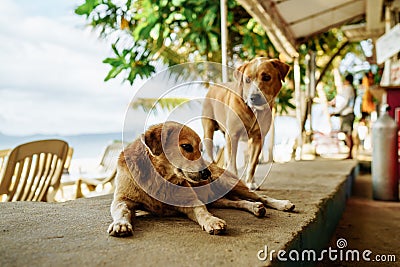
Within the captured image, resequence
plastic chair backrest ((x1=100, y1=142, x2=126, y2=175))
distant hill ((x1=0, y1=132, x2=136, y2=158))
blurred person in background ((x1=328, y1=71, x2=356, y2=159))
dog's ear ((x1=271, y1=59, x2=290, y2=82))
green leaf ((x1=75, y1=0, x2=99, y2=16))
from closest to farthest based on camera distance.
A: 1. dog's ear ((x1=271, y1=59, x2=290, y2=82))
2. green leaf ((x1=75, y1=0, x2=99, y2=16))
3. distant hill ((x1=0, y1=132, x2=136, y2=158))
4. plastic chair backrest ((x1=100, y1=142, x2=126, y2=175))
5. blurred person in background ((x1=328, y1=71, x2=356, y2=159))

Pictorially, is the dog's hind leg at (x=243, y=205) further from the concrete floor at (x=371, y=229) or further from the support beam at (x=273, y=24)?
the support beam at (x=273, y=24)

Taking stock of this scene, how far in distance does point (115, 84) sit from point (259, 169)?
1839 millimetres

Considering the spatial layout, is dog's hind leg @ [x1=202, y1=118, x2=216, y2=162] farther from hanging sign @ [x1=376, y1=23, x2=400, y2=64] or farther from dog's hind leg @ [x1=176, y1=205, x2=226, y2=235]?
hanging sign @ [x1=376, y1=23, x2=400, y2=64]

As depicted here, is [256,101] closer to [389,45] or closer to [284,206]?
[284,206]

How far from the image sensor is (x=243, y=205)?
1.86m

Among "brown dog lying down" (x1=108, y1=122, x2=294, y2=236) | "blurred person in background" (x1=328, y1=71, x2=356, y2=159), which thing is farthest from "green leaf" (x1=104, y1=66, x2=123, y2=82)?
"blurred person in background" (x1=328, y1=71, x2=356, y2=159)

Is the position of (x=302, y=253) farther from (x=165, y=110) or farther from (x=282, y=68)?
(x=282, y=68)

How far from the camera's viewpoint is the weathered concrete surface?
3.60ft

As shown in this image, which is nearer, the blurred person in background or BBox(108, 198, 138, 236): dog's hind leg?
BBox(108, 198, 138, 236): dog's hind leg

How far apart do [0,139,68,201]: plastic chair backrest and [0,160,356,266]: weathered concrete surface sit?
2.00 ft

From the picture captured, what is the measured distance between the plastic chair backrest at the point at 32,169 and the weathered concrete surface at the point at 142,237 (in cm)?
61

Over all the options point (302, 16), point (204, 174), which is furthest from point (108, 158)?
point (204, 174)

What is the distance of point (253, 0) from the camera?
3.68m

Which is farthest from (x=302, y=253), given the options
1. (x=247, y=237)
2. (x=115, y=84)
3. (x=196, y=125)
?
(x=115, y=84)
